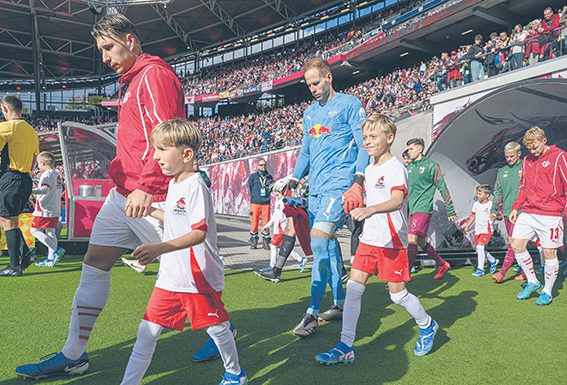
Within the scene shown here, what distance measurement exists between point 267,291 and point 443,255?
4.20 meters

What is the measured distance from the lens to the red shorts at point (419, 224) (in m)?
5.45

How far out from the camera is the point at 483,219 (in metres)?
6.46

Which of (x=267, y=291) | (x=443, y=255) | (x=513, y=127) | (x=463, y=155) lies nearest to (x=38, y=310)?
(x=267, y=291)

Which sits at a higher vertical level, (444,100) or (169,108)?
(444,100)

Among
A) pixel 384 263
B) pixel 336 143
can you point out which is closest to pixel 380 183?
pixel 384 263

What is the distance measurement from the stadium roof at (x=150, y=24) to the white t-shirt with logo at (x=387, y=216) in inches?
1309

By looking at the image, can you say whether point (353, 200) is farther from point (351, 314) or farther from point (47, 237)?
point (47, 237)

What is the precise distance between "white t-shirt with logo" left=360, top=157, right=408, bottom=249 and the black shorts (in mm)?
4542

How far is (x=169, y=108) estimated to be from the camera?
7.71 feet

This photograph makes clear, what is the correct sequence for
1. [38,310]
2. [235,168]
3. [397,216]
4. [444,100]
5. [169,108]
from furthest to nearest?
[235,168]
[444,100]
[38,310]
[397,216]
[169,108]

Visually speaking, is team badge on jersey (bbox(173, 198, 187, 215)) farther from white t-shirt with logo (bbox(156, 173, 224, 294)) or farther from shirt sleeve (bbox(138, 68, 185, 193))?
shirt sleeve (bbox(138, 68, 185, 193))

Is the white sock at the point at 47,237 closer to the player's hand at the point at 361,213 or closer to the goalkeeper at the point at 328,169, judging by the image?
the goalkeeper at the point at 328,169

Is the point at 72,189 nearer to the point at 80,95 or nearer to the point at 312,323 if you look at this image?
the point at 312,323

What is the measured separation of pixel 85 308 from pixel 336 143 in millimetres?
2297
